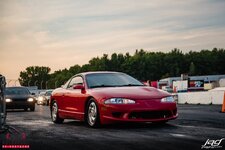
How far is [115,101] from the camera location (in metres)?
9.61

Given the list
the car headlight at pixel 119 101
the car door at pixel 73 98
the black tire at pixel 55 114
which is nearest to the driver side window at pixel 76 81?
the car door at pixel 73 98

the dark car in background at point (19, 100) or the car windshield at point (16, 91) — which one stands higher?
the car windshield at point (16, 91)

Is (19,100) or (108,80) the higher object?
(108,80)

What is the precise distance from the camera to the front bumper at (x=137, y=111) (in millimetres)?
9445

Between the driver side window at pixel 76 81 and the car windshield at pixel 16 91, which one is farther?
the car windshield at pixel 16 91

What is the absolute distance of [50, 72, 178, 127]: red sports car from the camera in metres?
9.50

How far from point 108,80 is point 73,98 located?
103 centimetres

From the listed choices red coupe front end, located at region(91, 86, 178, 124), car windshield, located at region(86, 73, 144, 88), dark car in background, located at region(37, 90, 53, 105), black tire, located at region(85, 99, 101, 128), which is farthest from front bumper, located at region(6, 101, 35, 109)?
dark car in background, located at region(37, 90, 53, 105)

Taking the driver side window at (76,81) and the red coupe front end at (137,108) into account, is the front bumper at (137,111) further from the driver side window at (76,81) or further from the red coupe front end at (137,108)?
the driver side window at (76,81)

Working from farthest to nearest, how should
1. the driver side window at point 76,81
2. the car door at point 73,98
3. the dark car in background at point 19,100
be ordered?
the dark car in background at point 19,100, the driver side window at point 76,81, the car door at point 73,98

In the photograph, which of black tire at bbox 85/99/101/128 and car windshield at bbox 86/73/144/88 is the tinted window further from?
black tire at bbox 85/99/101/128

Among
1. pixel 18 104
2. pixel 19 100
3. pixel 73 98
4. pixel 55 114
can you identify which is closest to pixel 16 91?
pixel 19 100

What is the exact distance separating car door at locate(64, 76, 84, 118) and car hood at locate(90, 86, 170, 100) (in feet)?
2.81

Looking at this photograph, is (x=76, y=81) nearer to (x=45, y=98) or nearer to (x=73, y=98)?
(x=73, y=98)
